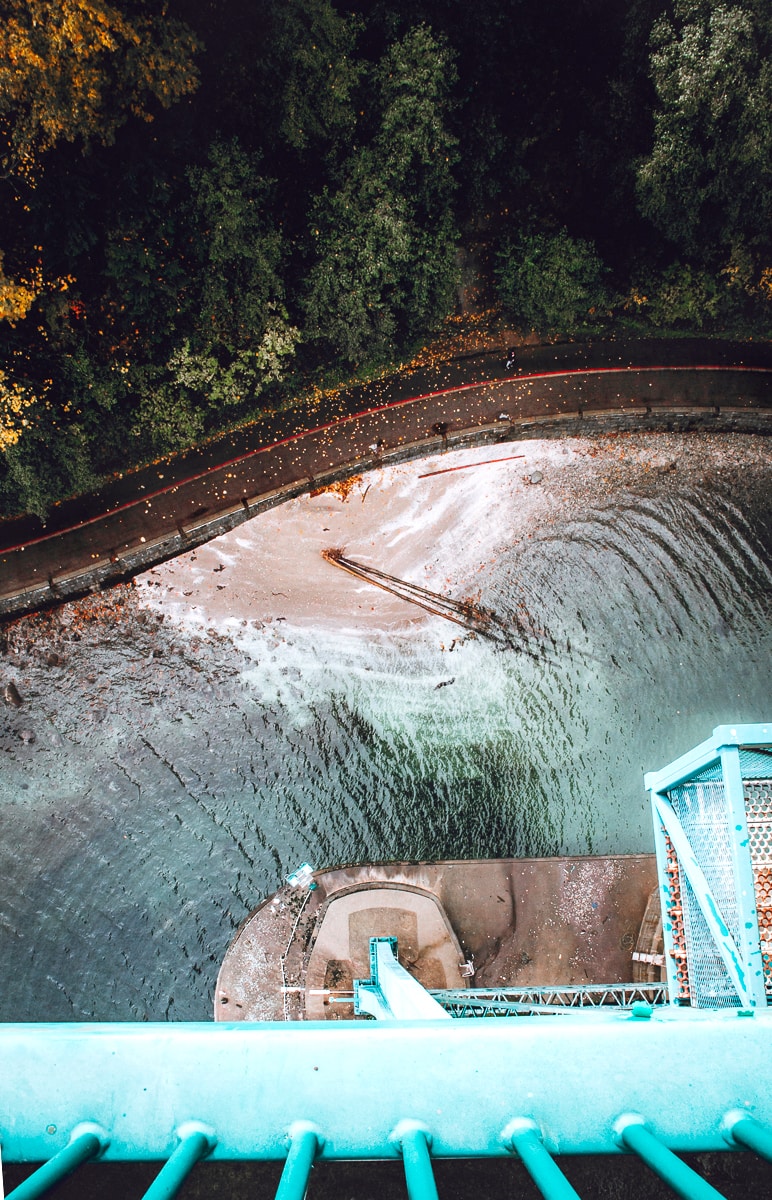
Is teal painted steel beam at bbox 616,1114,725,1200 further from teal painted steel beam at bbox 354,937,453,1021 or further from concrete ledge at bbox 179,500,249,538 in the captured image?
concrete ledge at bbox 179,500,249,538

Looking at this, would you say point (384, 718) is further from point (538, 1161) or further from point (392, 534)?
point (538, 1161)

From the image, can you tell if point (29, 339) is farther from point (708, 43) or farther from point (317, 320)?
point (708, 43)

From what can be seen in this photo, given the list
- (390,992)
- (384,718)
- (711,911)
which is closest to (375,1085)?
(711,911)

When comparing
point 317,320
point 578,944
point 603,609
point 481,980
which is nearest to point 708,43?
point 317,320

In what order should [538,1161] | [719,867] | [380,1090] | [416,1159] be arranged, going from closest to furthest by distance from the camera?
[538,1161]
[416,1159]
[380,1090]
[719,867]

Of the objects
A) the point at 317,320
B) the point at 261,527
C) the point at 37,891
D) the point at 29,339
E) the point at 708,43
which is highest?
the point at 708,43

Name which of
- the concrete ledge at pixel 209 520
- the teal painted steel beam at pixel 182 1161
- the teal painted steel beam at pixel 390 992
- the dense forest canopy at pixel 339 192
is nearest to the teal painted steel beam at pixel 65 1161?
the teal painted steel beam at pixel 182 1161
